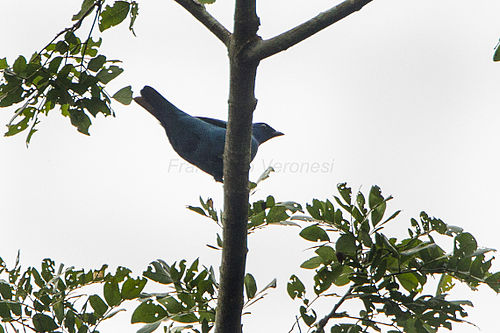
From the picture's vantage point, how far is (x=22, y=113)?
3.21m

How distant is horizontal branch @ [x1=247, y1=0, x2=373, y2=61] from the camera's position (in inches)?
106

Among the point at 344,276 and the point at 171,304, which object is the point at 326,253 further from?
the point at 171,304

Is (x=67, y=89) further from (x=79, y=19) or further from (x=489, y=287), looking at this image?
(x=489, y=287)

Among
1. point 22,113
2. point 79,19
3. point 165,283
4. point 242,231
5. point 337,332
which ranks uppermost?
point 79,19

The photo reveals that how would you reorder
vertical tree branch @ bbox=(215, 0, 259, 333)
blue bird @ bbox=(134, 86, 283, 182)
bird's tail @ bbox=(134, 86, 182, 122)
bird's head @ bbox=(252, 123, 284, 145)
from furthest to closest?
1. bird's head @ bbox=(252, 123, 284, 145)
2. bird's tail @ bbox=(134, 86, 182, 122)
3. blue bird @ bbox=(134, 86, 283, 182)
4. vertical tree branch @ bbox=(215, 0, 259, 333)

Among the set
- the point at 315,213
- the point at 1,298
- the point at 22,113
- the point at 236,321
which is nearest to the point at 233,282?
the point at 236,321

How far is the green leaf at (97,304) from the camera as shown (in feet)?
9.00

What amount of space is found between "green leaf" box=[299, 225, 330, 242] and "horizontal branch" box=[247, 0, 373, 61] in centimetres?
89

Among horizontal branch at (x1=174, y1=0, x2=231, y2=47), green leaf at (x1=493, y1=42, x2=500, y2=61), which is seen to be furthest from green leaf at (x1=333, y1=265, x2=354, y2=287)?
horizontal branch at (x1=174, y1=0, x2=231, y2=47)

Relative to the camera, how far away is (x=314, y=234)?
3010mm

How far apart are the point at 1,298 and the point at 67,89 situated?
1.11 metres

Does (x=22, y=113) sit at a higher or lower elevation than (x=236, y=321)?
higher

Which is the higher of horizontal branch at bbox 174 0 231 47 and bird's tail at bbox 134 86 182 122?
bird's tail at bbox 134 86 182 122

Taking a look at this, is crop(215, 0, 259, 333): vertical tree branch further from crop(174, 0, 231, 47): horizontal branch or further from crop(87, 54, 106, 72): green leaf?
crop(87, 54, 106, 72): green leaf
